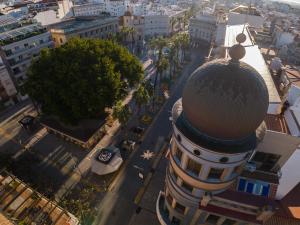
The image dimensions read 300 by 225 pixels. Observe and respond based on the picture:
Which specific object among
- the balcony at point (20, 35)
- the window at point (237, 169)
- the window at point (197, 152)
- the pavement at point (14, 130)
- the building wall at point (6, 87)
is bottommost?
the pavement at point (14, 130)

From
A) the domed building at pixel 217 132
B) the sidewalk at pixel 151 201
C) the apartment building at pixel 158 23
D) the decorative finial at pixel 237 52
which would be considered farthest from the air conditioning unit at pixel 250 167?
the apartment building at pixel 158 23

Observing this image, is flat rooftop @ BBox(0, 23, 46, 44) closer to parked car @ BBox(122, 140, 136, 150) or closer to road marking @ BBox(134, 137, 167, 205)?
parked car @ BBox(122, 140, 136, 150)

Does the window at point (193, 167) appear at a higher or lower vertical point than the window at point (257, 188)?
higher

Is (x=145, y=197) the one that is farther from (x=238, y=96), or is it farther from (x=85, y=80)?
(x=238, y=96)

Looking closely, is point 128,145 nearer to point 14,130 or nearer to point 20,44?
point 14,130

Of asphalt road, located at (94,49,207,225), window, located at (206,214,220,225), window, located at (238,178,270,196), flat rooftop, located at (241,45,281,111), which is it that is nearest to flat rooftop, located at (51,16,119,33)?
asphalt road, located at (94,49,207,225)

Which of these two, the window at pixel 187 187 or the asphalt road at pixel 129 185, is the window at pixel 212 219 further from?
the asphalt road at pixel 129 185

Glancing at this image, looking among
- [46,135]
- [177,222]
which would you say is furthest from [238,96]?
[46,135]
